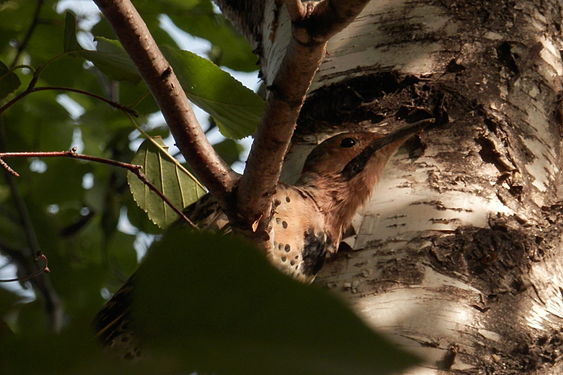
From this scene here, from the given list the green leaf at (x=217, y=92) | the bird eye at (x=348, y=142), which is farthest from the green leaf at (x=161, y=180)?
the bird eye at (x=348, y=142)

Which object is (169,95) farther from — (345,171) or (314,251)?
(345,171)

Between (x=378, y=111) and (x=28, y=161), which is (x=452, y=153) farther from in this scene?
(x=28, y=161)

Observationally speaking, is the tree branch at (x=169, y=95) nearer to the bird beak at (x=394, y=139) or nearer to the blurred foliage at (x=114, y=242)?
the blurred foliage at (x=114, y=242)

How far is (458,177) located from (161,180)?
3.65 feet

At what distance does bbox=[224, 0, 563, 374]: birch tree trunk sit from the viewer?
220cm

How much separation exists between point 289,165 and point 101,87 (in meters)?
2.27

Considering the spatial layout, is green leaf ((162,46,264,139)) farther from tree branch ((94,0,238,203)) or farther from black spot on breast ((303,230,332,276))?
tree branch ((94,0,238,203))

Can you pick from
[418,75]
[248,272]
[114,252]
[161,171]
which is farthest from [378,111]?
[114,252]

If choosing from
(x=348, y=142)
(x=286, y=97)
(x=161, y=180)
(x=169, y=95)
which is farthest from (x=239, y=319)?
(x=348, y=142)

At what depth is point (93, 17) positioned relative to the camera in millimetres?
4566

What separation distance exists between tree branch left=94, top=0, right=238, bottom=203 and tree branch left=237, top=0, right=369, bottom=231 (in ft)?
0.23

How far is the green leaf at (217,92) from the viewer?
8.62 feet

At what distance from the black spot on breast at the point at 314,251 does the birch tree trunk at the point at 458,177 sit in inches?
4.5

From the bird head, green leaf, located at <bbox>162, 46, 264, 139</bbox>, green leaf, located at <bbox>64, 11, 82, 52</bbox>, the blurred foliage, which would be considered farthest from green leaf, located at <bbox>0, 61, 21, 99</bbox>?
the bird head
